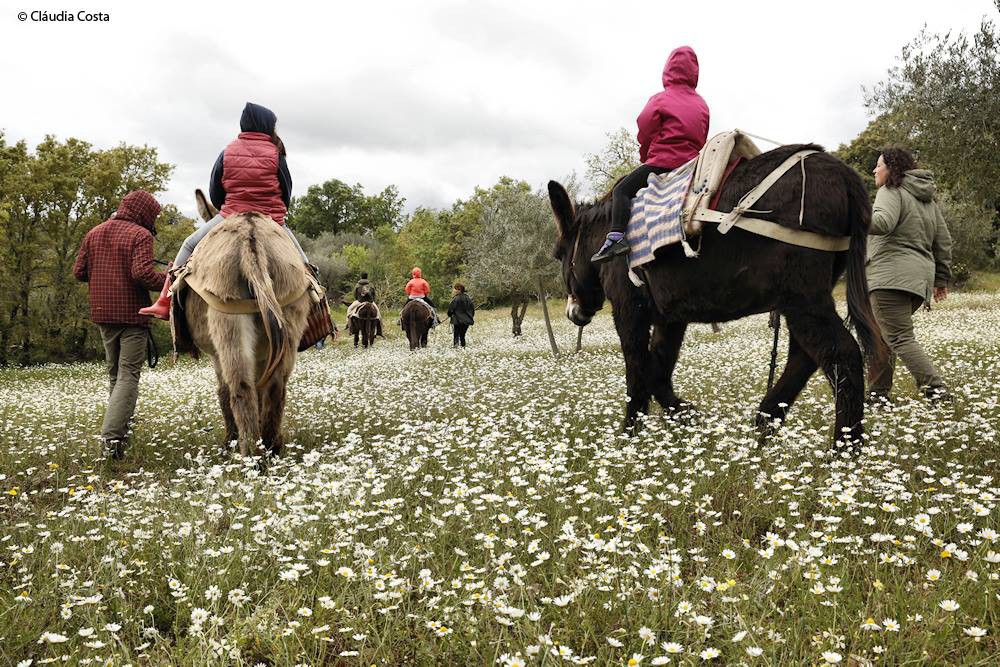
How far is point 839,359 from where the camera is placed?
4.44m

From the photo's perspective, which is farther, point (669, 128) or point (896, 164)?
point (896, 164)

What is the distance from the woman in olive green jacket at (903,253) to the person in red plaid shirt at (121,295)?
7865 millimetres

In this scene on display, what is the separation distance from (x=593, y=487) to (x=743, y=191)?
8.22 ft

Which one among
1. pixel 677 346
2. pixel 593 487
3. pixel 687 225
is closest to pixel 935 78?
pixel 677 346

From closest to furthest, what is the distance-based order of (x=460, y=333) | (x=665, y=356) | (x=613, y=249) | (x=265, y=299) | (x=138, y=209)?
1. (x=265, y=299)
2. (x=613, y=249)
3. (x=665, y=356)
4. (x=138, y=209)
5. (x=460, y=333)

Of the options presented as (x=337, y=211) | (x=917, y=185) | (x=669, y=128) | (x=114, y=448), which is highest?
(x=337, y=211)

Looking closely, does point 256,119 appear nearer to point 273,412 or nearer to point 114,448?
point 273,412

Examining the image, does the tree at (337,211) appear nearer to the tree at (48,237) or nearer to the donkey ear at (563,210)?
the tree at (48,237)

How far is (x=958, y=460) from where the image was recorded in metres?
4.41

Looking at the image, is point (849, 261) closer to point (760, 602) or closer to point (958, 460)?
point (958, 460)

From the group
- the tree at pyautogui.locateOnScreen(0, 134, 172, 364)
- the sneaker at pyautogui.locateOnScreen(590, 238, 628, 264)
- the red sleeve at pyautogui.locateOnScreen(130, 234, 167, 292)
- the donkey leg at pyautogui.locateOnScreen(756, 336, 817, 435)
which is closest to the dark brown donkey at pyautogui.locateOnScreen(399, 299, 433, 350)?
the tree at pyautogui.locateOnScreen(0, 134, 172, 364)

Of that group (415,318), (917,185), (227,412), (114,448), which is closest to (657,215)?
(917,185)

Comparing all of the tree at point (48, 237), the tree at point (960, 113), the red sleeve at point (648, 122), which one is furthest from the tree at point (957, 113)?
the tree at point (48, 237)

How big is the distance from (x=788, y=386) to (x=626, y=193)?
2356 mm
